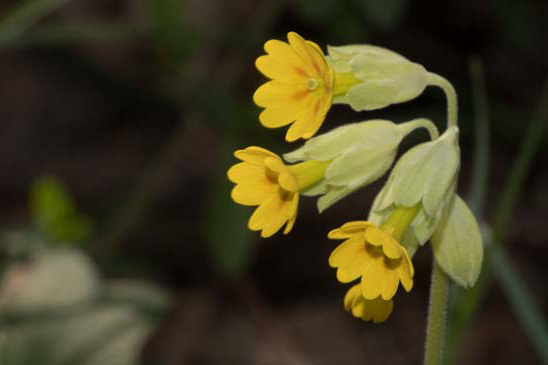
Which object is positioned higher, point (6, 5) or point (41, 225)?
point (6, 5)

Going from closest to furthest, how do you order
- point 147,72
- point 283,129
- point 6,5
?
1. point 283,129
2. point 147,72
3. point 6,5

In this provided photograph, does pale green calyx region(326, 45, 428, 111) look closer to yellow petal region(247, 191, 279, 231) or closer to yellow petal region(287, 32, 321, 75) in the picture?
yellow petal region(287, 32, 321, 75)

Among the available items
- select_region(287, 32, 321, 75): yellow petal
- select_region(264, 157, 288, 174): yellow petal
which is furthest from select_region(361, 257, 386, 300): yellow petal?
select_region(287, 32, 321, 75): yellow petal

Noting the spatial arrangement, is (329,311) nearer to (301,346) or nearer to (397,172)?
(301,346)

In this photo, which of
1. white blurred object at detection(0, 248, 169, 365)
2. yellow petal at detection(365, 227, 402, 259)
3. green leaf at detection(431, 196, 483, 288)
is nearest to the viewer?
yellow petal at detection(365, 227, 402, 259)

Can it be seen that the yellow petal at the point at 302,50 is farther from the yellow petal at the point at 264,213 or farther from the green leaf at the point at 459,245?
the green leaf at the point at 459,245

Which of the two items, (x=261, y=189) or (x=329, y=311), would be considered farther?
(x=329, y=311)

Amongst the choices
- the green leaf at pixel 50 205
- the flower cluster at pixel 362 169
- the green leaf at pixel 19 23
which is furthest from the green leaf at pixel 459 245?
the green leaf at pixel 50 205

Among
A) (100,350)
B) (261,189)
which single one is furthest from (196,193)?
(261,189)
